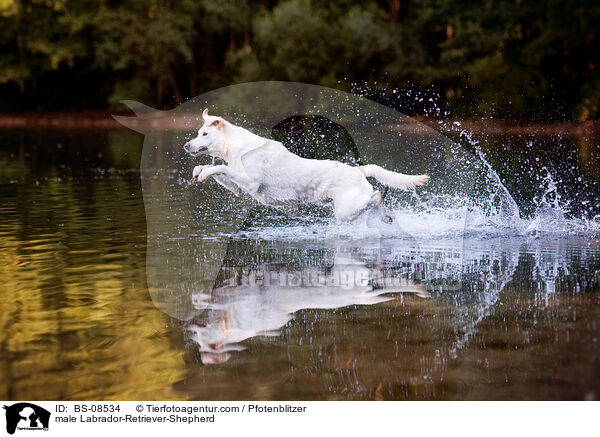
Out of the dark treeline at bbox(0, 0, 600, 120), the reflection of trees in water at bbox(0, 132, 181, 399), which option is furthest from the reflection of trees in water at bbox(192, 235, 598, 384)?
the dark treeline at bbox(0, 0, 600, 120)

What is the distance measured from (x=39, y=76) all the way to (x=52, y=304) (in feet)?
156

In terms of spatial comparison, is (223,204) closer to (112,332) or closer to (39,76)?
(112,332)

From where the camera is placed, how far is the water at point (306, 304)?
5152 millimetres

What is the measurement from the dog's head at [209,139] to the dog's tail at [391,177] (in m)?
1.69

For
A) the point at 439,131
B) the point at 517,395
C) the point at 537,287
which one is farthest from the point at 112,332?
the point at 439,131

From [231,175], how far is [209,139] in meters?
0.48

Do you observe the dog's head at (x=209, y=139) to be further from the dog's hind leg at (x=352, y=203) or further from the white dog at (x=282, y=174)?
the dog's hind leg at (x=352, y=203)

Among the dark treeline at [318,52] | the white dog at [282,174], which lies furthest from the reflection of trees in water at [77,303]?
the dark treeline at [318,52]

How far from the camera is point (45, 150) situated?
26.7 meters

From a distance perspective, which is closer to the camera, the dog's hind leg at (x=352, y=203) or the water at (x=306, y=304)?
the water at (x=306, y=304)

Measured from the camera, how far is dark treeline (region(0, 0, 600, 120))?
37.6 meters

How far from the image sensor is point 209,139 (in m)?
9.65
